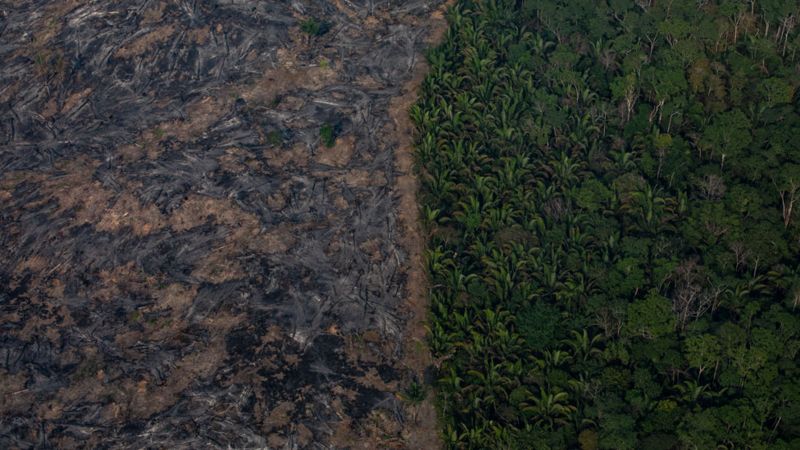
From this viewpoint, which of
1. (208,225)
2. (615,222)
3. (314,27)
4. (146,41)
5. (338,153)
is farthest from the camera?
(146,41)

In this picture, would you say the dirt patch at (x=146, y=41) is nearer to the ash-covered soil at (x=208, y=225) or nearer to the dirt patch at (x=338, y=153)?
the ash-covered soil at (x=208, y=225)

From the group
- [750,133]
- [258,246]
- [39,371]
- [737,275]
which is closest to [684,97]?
[750,133]

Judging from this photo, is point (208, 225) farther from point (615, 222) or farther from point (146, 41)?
point (615, 222)

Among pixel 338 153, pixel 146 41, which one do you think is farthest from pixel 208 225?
pixel 146 41

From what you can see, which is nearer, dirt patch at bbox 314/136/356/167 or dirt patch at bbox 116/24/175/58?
dirt patch at bbox 314/136/356/167

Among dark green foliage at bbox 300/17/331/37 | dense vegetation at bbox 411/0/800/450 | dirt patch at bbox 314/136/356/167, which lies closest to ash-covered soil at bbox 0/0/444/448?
dirt patch at bbox 314/136/356/167

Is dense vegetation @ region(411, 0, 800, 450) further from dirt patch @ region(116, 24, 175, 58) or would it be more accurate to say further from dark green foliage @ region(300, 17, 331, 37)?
dirt patch @ region(116, 24, 175, 58)
